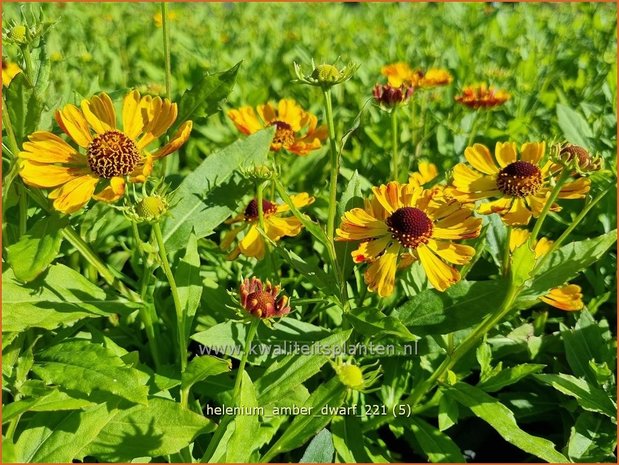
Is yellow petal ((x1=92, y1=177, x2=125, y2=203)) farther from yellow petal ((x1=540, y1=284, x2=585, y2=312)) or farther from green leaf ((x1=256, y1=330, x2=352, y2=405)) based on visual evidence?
yellow petal ((x1=540, y1=284, x2=585, y2=312))

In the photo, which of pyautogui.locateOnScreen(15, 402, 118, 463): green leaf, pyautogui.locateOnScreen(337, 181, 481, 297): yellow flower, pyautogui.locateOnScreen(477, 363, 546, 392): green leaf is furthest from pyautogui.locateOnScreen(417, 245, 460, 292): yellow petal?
pyautogui.locateOnScreen(15, 402, 118, 463): green leaf

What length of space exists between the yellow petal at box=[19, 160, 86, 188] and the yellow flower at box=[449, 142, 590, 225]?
680mm

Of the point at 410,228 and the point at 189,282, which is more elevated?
the point at 410,228

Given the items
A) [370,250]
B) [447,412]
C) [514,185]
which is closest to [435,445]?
[447,412]

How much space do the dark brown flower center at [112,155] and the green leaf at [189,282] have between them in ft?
0.58

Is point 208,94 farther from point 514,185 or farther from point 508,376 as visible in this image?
point 508,376

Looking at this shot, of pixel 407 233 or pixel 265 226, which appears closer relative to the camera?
pixel 407 233

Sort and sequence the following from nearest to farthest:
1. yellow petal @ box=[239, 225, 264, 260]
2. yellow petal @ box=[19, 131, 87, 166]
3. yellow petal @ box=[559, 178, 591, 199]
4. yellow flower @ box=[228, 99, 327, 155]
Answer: yellow petal @ box=[19, 131, 87, 166], yellow petal @ box=[559, 178, 591, 199], yellow petal @ box=[239, 225, 264, 260], yellow flower @ box=[228, 99, 327, 155]

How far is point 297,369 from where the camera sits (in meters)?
0.95

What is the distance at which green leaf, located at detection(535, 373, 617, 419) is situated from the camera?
3.51 feet

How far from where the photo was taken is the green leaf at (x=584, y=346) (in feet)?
3.85

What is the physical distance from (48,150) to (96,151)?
0.25 ft

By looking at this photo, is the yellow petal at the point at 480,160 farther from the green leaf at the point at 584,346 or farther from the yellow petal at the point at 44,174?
the yellow petal at the point at 44,174

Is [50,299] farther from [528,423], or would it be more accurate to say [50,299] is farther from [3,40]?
[528,423]
